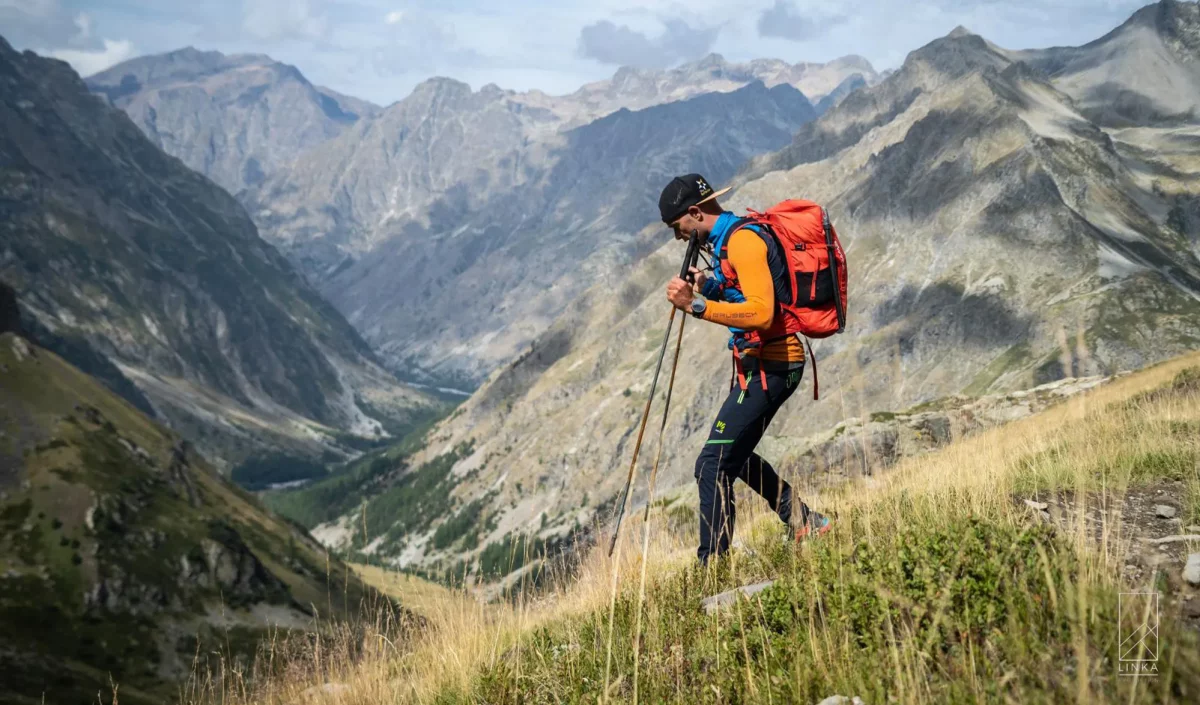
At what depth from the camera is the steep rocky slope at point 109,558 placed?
303ft

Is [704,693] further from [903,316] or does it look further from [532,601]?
[903,316]

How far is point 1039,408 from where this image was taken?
2786cm

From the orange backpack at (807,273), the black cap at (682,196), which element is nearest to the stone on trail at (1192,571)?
the orange backpack at (807,273)

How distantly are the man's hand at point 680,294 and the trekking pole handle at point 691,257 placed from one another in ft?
0.62

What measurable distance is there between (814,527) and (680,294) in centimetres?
262

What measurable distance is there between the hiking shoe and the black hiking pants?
0.10 metres

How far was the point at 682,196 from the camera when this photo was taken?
296 inches

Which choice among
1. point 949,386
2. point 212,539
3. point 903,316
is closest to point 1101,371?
point 949,386

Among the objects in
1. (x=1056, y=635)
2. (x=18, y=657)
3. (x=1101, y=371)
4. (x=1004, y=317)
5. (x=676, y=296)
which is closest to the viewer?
(x=1056, y=635)

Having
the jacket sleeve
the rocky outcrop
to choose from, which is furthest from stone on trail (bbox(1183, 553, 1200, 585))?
the rocky outcrop

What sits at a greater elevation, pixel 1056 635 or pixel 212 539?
pixel 1056 635

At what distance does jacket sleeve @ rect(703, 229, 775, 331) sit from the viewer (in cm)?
689

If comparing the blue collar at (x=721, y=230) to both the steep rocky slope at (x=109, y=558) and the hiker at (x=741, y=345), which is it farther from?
the steep rocky slope at (x=109, y=558)

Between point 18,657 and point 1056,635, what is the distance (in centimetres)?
10659
